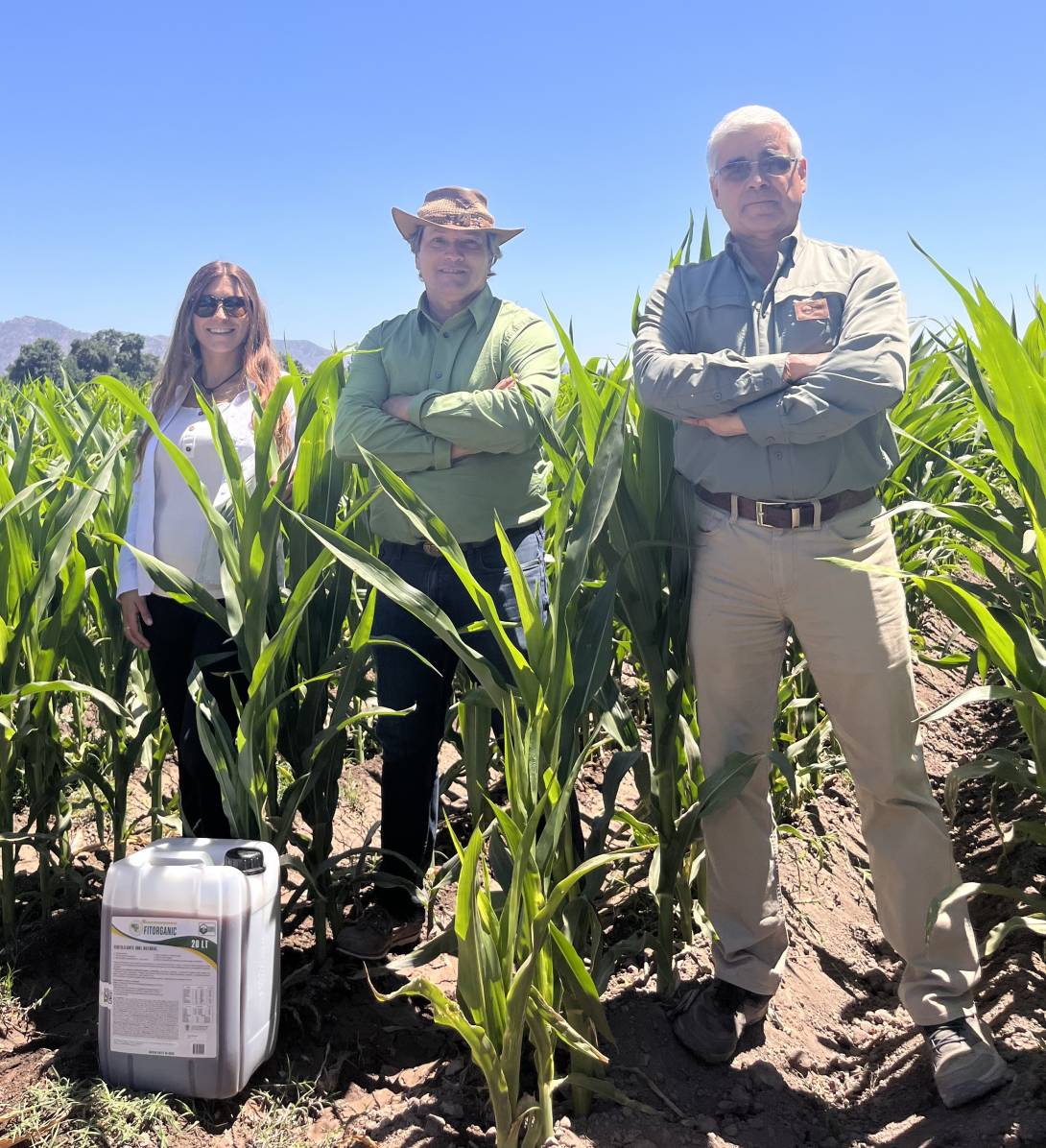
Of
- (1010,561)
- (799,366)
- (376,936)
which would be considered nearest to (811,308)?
(799,366)

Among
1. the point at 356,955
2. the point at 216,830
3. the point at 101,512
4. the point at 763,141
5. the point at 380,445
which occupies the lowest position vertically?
the point at 356,955

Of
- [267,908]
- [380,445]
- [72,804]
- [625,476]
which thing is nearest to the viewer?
[267,908]

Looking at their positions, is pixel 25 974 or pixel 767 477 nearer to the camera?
pixel 767 477

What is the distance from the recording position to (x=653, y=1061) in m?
1.54

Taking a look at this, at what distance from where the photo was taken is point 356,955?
1.73 meters

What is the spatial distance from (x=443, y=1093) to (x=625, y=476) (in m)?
0.97

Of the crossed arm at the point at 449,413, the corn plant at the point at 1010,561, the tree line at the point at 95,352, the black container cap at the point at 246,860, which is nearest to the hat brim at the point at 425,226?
the crossed arm at the point at 449,413

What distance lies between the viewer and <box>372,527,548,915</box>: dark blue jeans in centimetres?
176

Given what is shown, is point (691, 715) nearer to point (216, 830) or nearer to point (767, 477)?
point (767, 477)

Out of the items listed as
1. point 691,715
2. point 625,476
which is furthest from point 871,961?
point 625,476

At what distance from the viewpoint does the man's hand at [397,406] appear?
68.7 inches

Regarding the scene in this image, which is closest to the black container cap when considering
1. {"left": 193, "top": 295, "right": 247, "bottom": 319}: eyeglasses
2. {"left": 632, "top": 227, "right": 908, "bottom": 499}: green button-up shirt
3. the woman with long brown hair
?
the woman with long brown hair

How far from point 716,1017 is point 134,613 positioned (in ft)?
3.99

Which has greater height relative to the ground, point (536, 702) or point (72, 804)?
point (536, 702)
